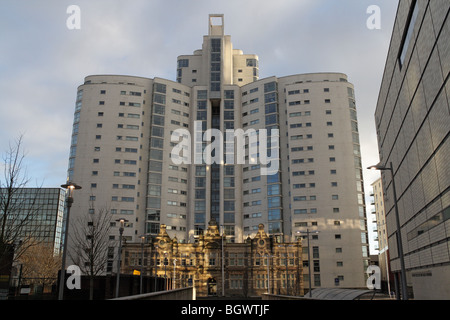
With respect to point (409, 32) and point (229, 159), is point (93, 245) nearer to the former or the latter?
point (409, 32)

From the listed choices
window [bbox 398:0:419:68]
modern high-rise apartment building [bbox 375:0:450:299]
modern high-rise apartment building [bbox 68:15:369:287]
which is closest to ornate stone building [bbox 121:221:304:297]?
modern high-rise apartment building [bbox 68:15:369:287]

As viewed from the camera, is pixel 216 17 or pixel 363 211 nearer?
pixel 363 211

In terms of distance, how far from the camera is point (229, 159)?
107 meters

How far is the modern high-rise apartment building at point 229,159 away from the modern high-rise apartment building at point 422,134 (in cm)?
4298

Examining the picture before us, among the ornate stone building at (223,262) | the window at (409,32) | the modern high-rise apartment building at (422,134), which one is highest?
the window at (409,32)

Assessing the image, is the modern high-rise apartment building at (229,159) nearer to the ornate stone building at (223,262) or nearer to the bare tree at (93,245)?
the bare tree at (93,245)

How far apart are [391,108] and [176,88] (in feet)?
235

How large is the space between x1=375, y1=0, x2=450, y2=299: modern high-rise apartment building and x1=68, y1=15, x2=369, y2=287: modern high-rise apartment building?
4298cm

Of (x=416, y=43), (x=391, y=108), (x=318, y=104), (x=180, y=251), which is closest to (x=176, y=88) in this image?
(x=318, y=104)

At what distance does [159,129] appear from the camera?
107 m

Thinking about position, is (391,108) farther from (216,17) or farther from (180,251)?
(216,17)

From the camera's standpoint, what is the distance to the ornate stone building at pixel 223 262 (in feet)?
277

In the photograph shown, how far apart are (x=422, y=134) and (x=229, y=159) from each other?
71.4 metres

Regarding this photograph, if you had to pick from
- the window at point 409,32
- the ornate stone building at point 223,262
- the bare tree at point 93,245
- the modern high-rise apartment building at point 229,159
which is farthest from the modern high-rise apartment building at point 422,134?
the modern high-rise apartment building at point 229,159
